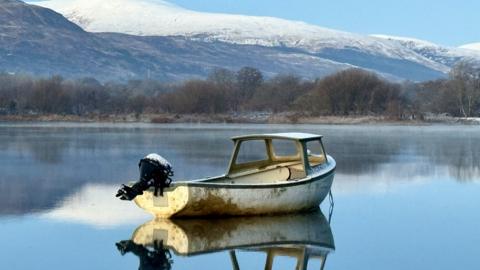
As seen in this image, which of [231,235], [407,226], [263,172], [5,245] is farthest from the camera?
[263,172]

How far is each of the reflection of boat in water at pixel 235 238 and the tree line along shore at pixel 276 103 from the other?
77.4 metres

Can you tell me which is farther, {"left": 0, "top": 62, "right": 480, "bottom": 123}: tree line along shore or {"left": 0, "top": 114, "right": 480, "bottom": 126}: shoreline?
{"left": 0, "top": 62, "right": 480, "bottom": 123}: tree line along shore

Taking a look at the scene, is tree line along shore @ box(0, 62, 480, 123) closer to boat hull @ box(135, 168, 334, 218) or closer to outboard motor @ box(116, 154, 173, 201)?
boat hull @ box(135, 168, 334, 218)

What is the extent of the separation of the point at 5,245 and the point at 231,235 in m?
4.26

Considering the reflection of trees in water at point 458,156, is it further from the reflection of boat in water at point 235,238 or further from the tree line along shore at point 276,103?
the tree line along shore at point 276,103

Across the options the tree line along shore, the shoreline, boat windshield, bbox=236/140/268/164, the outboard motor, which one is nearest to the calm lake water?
the outboard motor

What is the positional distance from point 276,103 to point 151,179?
110 metres

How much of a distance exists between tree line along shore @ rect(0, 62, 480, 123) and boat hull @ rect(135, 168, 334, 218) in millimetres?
76364

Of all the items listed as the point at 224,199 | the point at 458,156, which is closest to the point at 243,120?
the point at 458,156

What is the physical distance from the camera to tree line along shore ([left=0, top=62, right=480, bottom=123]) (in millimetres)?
102062

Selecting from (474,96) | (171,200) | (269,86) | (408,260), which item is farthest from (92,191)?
(269,86)

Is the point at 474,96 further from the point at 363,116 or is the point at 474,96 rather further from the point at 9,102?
the point at 9,102

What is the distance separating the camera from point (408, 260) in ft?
49.0

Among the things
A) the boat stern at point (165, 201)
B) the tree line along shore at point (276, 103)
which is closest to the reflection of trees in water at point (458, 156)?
the boat stern at point (165, 201)
